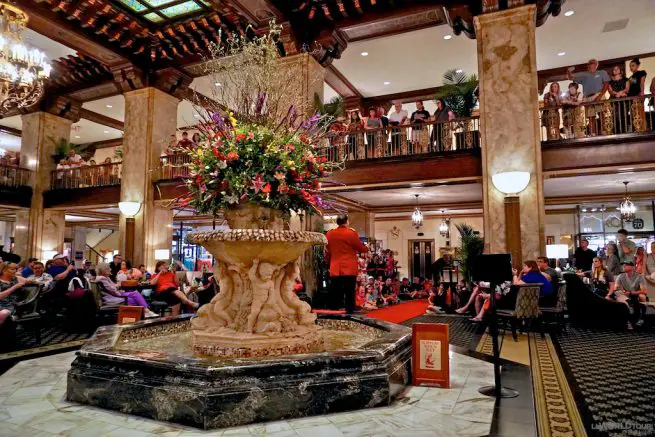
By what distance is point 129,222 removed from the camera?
11.2 meters

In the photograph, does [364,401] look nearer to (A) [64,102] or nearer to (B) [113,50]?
(B) [113,50]

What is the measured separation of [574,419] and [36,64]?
8828mm

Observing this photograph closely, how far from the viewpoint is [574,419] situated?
2.76m

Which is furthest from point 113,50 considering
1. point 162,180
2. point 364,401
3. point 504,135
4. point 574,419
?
point 574,419

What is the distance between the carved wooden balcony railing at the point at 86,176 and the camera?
12.4 m

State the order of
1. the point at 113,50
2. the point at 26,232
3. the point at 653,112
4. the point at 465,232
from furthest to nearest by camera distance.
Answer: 1. the point at 26,232
2. the point at 113,50
3. the point at 465,232
4. the point at 653,112

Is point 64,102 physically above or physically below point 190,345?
above

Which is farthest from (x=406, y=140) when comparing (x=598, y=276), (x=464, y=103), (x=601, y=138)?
(x=598, y=276)

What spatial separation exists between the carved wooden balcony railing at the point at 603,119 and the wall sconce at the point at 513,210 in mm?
1088

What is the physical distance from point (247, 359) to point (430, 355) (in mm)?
1490

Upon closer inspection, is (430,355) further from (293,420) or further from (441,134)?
(441,134)

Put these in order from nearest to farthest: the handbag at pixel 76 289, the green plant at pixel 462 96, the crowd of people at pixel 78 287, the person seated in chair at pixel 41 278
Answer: the crowd of people at pixel 78 287 < the person seated in chair at pixel 41 278 < the handbag at pixel 76 289 < the green plant at pixel 462 96

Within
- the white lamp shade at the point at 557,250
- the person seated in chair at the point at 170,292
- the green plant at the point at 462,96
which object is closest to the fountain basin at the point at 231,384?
the person seated in chair at the point at 170,292

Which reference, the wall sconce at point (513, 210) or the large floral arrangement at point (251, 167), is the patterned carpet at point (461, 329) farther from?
the large floral arrangement at point (251, 167)
